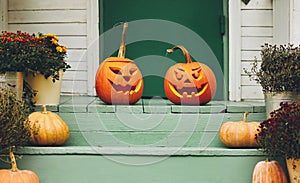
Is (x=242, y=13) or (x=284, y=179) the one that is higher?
(x=242, y=13)

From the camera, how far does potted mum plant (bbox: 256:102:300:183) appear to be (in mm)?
2732

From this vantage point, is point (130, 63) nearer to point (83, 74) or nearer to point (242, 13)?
point (83, 74)

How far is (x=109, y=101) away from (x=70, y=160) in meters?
0.64

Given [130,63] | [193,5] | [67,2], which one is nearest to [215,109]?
[130,63]

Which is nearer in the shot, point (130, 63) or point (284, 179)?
point (284, 179)

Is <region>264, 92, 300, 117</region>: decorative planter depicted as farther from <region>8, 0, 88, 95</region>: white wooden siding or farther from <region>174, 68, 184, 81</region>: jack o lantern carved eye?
<region>8, 0, 88, 95</region>: white wooden siding

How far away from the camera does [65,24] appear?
4211 millimetres

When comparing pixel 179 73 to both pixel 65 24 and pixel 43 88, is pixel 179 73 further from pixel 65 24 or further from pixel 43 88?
pixel 65 24

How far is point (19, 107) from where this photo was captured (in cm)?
288

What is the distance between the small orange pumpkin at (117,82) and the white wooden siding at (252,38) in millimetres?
1080

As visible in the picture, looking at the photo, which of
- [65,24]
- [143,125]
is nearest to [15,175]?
[143,125]

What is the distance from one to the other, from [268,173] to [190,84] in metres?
0.90

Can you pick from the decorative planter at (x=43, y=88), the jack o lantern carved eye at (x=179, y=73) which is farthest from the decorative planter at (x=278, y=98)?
the decorative planter at (x=43, y=88)

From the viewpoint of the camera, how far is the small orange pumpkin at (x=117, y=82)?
343 centimetres
